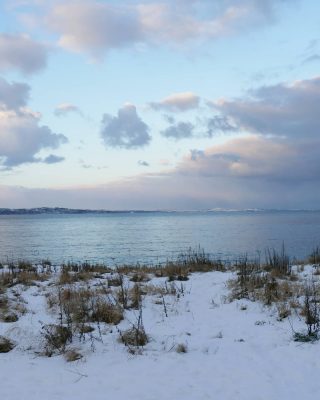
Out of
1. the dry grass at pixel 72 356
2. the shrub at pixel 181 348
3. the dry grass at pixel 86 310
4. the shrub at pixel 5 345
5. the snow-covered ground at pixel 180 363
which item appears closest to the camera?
the snow-covered ground at pixel 180 363

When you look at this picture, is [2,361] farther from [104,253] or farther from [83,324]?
[104,253]

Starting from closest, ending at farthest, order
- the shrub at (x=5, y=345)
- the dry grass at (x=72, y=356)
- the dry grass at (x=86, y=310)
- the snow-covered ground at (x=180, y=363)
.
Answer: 1. the snow-covered ground at (x=180, y=363)
2. the dry grass at (x=72, y=356)
3. the shrub at (x=5, y=345)
4. the dry grass at (x=86, y=310)

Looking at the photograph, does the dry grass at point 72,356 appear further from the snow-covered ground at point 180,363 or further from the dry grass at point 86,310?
the dry grass at point 86,310

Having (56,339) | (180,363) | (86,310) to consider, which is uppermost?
(86,310)

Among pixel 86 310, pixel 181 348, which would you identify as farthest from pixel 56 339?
pixel 181 348

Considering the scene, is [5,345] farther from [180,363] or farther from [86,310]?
[180,363]

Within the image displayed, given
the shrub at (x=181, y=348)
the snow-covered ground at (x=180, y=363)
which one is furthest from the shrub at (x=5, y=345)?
the shrub at (x=181, y=348)

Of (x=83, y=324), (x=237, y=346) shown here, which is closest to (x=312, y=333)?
(x=237, y=346)

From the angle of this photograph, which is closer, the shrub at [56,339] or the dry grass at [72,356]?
the dry grass at [72,356]

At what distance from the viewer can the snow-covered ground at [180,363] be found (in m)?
5.49

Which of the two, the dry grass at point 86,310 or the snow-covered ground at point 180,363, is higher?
the dry grass at point 86,310

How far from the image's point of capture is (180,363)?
255 inches

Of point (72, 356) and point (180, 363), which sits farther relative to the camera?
point (72, 356)

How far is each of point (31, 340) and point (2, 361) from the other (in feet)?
3.09
